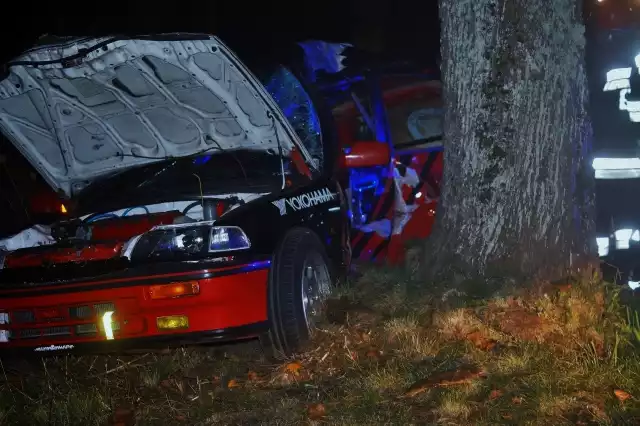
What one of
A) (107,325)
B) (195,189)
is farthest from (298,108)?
(107,325)

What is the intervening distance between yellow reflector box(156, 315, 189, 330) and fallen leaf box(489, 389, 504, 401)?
1.63 m

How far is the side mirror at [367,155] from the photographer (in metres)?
4.74

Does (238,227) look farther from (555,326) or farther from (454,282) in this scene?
(555,326)

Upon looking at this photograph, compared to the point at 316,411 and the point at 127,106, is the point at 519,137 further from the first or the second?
the point at 127,106

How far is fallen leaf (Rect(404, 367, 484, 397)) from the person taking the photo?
126 inches

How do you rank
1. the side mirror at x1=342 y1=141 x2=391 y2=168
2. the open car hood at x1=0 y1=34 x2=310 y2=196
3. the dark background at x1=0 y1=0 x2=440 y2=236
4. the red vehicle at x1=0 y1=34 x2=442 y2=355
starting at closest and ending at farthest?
the red vehicle at x1=0 y1=34 x2=442 y2=355
the open car hood at x1=0 y1=34 x2=310 y2=196
the side mirror at x1=342 y1=141 x2=391 y2=168
the dark background at x1=0 y1=0 x2=440 y2=236

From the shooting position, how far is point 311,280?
4363 mm

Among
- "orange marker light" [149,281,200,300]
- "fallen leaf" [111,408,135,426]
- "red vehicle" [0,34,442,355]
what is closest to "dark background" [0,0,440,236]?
"red vehicle" [0,34,442,355]

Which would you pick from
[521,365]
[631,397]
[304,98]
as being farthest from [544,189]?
[304,98]

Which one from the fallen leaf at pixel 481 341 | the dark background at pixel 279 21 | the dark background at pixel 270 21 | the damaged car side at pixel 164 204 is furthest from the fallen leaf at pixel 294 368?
the dark background at pixel 279 21

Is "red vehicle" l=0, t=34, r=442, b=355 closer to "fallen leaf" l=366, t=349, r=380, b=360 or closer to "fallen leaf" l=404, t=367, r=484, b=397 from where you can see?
"fallen leaf" l=366, t=349, r=380, b=360

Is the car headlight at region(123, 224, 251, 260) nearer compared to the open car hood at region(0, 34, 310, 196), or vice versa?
the car headlight at region(123, 224, 251, 260)

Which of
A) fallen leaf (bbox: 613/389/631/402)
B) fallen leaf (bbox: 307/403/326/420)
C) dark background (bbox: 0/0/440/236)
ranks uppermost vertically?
dark background (bbox: 0/0/440/236)

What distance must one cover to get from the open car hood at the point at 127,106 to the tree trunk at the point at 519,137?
126 cm
